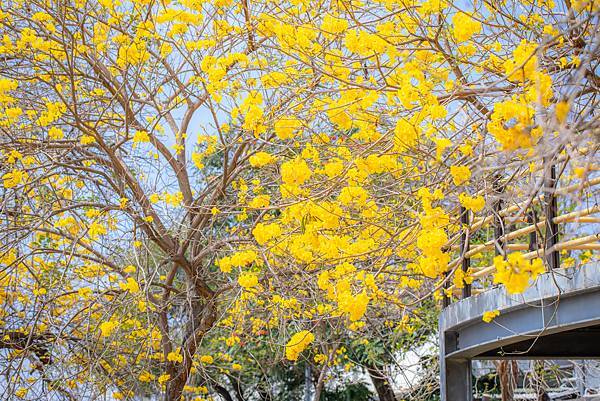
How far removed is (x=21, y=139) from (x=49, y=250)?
916mm

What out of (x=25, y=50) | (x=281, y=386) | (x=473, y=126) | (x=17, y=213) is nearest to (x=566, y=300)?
(x=473, y=126)

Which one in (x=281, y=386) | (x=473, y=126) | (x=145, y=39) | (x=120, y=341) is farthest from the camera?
(x=281, y=386)

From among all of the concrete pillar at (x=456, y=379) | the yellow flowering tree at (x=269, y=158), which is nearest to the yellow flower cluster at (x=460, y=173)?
the yellow flowering tree at (x=269, y=158)

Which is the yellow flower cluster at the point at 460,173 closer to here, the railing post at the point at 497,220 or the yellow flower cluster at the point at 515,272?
the railing post at the point at 497,220

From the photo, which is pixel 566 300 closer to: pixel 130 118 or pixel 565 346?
pixel 565 346

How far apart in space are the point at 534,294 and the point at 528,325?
229mm

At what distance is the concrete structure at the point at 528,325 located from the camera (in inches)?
154

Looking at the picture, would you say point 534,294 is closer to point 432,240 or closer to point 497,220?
point 497,220

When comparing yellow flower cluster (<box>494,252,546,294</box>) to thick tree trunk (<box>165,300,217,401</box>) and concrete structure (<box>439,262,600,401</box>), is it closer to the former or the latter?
concrete structure (<box>439,262,600,401</box>)

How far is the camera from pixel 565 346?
5234 mm

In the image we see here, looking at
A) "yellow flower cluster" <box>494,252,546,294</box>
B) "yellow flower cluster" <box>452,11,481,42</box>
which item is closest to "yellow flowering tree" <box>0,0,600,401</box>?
"yellow flower cluster" <box>452,11,481,42</box>

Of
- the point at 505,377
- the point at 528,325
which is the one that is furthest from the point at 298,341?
the point at 505,377

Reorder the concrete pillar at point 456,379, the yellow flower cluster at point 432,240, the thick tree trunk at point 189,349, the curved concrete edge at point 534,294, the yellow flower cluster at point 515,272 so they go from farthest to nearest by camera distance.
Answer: the thick tree trunk at point 189,349 → the concrete pillar at point 456,379 → the curved concrete edge at point 534,294 → the yellow flower cluster at point 432,240 → the yellow flower cluster at point 515,272

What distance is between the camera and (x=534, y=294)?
4164mm
